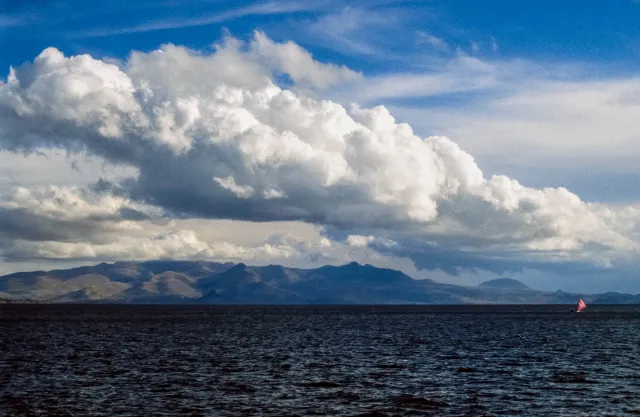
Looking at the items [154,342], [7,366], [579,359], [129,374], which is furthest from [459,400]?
[154,342]

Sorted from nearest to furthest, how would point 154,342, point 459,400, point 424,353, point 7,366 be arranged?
1. point 459,400
2. point 7,366
3. point 424,353
4. point 154,342

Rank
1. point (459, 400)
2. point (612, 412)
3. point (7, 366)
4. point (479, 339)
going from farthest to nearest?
point (479, 339) < point (7, 366) < point (459, 400) < point (612, 412)

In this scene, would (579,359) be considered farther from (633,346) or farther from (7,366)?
(7,366)

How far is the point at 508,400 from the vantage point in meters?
62.3

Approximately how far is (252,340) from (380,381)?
70285 mm

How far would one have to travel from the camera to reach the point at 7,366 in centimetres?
8950

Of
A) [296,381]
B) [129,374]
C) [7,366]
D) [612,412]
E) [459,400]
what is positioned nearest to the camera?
[612,412]

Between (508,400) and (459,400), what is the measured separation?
4341 millimetres

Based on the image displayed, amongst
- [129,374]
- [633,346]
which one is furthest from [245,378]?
[633,346]

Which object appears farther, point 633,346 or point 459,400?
point 633,346

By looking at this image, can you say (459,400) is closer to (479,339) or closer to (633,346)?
(633,346)

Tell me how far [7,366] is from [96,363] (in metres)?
10.8

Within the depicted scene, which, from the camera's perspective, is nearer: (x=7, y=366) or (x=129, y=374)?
(x=129, y=374)

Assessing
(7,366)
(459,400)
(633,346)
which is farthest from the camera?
(633,346)
